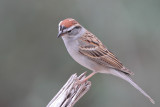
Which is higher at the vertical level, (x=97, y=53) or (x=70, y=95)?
(x=97, y=53)

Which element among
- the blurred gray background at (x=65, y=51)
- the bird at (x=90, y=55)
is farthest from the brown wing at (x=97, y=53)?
the blurred gray background at (x=65, y=51)

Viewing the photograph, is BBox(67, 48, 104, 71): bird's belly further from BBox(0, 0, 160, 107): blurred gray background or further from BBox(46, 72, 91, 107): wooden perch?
BBox(0, 0, 160, 107): blurred gray background

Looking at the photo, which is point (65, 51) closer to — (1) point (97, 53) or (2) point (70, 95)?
(1) point (97, 53)

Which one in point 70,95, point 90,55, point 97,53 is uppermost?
point 97,53

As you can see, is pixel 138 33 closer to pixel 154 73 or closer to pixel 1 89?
pixel 154 73

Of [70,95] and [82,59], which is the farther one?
[82,59]

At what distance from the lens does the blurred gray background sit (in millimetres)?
6402

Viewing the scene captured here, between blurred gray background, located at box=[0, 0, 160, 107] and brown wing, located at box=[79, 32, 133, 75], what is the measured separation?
99cm

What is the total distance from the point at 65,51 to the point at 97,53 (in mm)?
1303

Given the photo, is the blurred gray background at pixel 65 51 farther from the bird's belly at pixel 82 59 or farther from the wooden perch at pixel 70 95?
the wooden perch at pixel 70 95

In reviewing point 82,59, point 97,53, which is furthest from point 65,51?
point 82,59

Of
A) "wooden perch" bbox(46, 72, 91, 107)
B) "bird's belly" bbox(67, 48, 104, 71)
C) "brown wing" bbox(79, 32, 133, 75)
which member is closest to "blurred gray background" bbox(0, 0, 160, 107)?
"brown wing" bbox(79, 32, 133, 75)

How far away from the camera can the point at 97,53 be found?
212 inches

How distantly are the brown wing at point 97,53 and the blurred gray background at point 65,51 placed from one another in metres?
0.99
